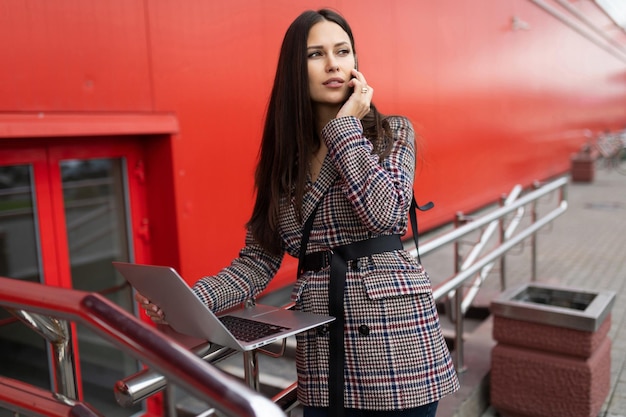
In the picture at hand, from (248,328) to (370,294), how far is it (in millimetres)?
291

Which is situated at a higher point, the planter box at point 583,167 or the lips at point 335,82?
the lips at point 335,82

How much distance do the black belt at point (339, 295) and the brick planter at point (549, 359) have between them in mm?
1730

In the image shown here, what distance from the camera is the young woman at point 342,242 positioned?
1.41 meters

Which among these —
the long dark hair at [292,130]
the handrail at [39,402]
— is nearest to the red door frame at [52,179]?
the handrail at [39,402]

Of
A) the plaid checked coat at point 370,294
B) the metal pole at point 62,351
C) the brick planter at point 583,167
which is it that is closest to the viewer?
the metal pole at point 62,351

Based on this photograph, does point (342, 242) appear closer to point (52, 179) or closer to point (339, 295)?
point (339, 295)

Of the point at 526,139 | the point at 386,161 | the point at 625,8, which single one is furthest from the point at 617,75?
the point at 386,161

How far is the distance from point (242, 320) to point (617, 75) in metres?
19.8

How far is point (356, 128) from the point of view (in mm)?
1451

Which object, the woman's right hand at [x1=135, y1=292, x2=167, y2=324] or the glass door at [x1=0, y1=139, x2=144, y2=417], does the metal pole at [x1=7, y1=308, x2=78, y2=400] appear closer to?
the woman's right hand at [x1=135, y1=292, x2=167, y2=324]

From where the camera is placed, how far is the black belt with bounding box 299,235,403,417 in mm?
1426

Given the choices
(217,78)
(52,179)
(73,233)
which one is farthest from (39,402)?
(217,78)

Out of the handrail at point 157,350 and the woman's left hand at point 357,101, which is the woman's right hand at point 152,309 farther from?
the woman's left hand at point 357,101

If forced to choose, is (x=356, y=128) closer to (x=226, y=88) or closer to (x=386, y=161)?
(x=386, y=161)
